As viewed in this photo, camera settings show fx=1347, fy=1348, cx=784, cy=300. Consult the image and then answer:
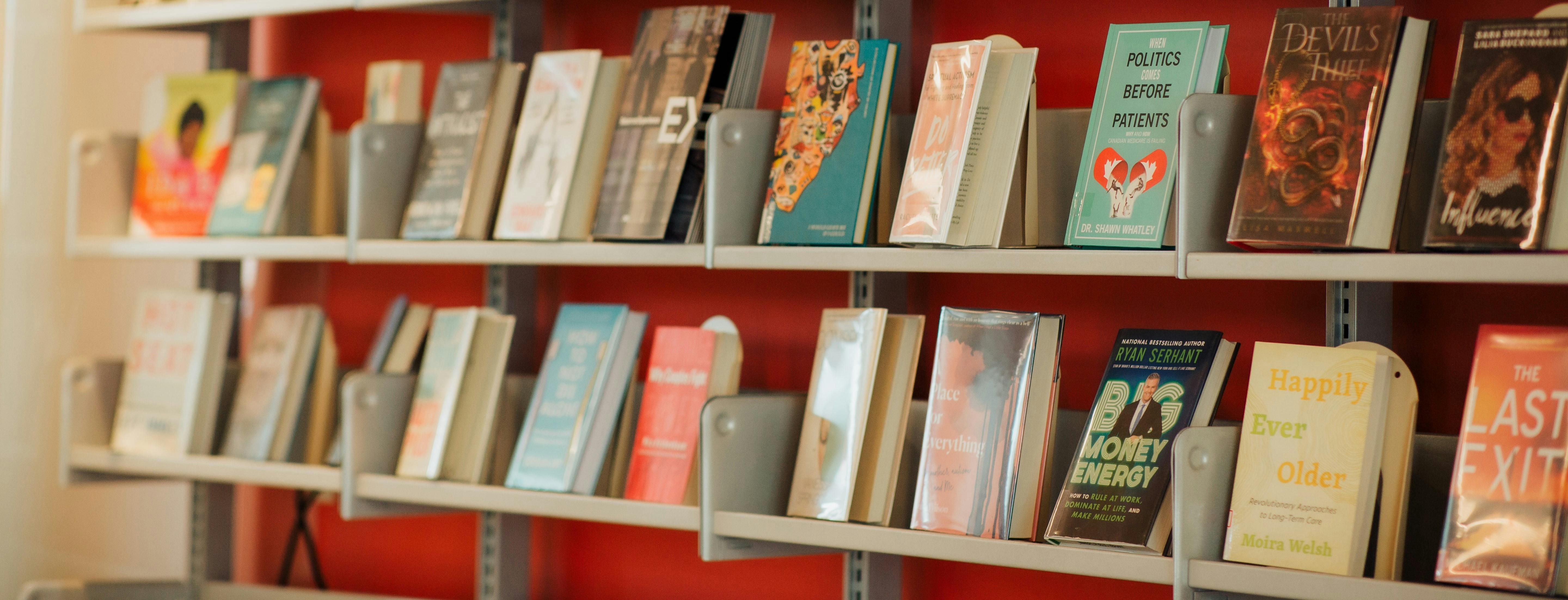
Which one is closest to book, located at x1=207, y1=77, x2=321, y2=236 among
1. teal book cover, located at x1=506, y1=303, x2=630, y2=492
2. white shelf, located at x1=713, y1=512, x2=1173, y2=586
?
teal book cover, located at x1=506, y1=303, x2=630, y2=492

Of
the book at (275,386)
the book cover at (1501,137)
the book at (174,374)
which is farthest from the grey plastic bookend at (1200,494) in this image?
the book at (174,374)

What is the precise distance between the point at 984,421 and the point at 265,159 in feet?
4.55

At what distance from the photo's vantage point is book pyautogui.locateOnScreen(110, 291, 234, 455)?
2.38 m

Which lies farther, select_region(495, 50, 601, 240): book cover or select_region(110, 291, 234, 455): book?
select_region(110, 291, 234, 455): book

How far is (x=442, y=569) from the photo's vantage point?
253 cm

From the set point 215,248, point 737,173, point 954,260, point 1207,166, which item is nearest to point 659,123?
point 737,173

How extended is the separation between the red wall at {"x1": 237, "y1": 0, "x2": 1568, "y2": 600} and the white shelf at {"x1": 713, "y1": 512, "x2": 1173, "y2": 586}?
1.23ft

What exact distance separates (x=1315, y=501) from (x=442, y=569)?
1.65m

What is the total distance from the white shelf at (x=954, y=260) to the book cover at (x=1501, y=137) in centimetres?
29

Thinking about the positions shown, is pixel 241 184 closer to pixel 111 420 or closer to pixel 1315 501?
pixel 111 420

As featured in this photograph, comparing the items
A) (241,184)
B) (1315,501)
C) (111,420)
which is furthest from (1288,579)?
(111,420)

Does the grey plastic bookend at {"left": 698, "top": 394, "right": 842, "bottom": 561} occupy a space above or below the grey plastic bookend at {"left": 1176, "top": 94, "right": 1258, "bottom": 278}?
below

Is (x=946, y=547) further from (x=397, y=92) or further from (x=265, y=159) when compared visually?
(x=265, y=159)

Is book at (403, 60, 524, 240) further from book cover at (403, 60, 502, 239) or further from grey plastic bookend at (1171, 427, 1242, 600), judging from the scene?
grey plastic bookend at (1171, 427, 1242, 600)
